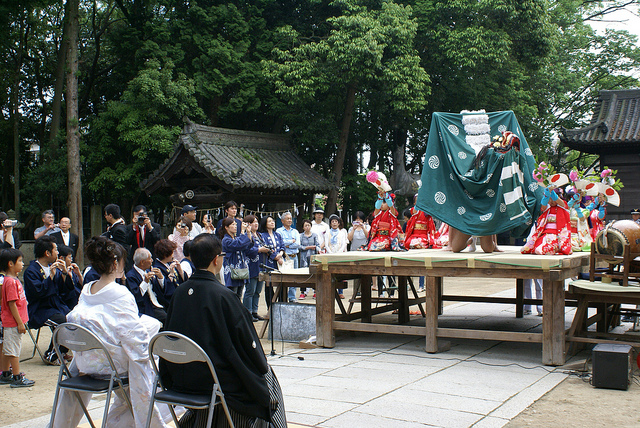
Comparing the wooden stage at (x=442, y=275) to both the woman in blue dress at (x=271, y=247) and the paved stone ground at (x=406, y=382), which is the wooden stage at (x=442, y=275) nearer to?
the paved stone ground at (x=406, y=382)

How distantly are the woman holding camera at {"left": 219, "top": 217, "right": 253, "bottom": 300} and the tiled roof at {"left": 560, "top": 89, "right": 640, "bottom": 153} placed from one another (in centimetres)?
1133

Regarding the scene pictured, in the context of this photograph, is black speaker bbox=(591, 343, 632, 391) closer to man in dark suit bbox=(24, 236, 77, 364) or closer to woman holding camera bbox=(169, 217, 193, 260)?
man in dark suit bbox=(24, 236, 77, 364)

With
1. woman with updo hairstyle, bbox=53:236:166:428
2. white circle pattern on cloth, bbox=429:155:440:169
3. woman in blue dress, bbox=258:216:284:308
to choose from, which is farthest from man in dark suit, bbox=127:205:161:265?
woman with updo hairstyle, bbox=53:236:166:428

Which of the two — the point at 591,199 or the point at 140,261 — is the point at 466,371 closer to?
the point at 140,261

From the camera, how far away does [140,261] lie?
5805 millimetres

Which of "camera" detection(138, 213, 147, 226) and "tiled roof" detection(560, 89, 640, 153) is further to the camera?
"tiled roof" detection(560, 89, 640, 153)

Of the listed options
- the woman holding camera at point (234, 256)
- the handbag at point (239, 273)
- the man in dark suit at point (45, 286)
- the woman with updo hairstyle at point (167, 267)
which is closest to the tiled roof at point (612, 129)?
the woman holding camera at point (234, 256)

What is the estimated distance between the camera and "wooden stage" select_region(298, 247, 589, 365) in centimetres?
608

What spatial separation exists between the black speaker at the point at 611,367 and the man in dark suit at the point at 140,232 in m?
5.94

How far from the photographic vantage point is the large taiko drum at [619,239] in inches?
247

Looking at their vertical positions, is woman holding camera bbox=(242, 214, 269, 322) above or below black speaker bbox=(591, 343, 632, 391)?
above

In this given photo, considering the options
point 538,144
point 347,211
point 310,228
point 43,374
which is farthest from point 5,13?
point 538,144

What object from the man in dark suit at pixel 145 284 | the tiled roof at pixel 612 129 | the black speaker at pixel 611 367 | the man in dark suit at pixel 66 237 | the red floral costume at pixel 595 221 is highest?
the tiled roof at pixel 612 129

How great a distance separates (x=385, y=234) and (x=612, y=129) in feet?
37.8
